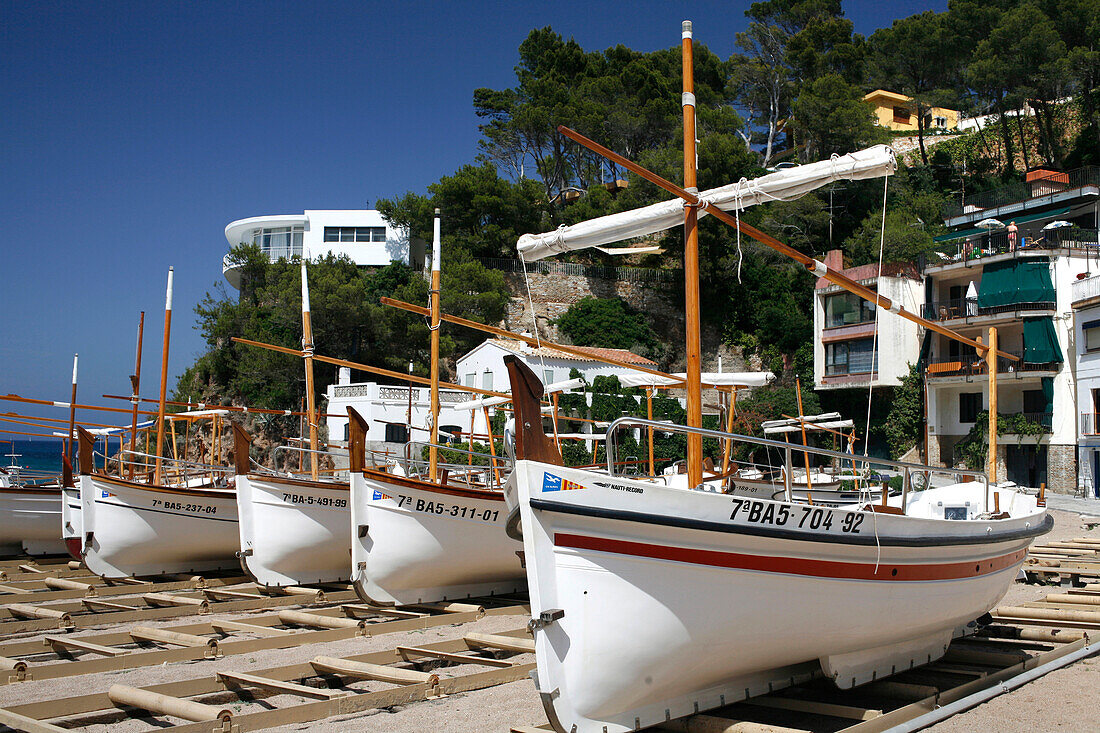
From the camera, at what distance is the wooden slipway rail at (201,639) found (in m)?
7.94

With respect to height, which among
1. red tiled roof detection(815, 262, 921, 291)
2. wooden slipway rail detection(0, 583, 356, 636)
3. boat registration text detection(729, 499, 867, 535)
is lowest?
wooden slipway rail detection(0, 583, 356, 636)

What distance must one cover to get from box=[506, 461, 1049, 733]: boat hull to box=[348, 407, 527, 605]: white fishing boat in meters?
5.28

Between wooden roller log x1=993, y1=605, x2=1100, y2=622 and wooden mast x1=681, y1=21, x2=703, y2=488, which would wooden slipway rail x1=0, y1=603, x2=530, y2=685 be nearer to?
wooden mast x1=681, y1=21, x2=703, y2=488

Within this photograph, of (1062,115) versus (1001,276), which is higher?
(1062,115)

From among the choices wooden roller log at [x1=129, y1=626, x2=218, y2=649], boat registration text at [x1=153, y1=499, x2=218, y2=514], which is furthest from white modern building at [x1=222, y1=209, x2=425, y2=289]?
wooden roller log at [x1=129, y1=626, x2=218, y2=649]

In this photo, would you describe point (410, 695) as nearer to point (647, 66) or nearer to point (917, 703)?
point (917, 703)

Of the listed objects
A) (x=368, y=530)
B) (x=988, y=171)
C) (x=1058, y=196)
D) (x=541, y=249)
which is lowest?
(x=368, y=530)

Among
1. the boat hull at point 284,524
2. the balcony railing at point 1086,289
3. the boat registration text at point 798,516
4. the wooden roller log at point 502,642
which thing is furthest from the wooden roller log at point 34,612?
the balcony railing at point 1086,289

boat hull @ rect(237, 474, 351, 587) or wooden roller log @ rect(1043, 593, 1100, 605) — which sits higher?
boat hull @ rect(237, 474, 351, 587)

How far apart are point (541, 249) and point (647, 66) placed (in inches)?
1762

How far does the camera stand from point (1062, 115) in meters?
43.7

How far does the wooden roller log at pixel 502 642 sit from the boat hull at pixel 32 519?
1354 centimetres

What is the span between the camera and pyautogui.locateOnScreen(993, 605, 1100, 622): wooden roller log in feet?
30.2

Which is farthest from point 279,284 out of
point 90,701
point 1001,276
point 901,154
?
point 90,701
